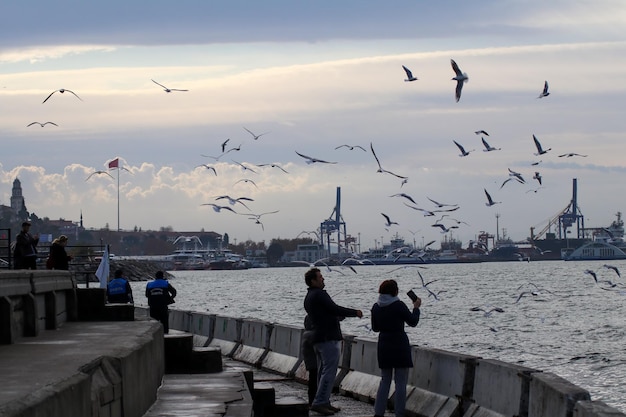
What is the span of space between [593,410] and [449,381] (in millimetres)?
4970

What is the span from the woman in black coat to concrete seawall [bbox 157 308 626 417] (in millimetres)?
581

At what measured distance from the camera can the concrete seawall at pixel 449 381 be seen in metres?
10.5

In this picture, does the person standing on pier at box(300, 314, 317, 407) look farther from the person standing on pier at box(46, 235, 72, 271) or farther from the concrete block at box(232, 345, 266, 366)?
the person standing on pier at box(46, 235, 72, 271)

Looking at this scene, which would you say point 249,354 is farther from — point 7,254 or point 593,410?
point 593,410

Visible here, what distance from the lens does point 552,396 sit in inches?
413

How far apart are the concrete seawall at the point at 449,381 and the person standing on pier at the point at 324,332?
97cm

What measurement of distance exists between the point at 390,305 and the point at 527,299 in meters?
80.2

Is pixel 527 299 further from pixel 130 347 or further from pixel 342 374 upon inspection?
pixel 130 347

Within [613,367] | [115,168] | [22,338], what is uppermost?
[115,168]

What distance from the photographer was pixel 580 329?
2215 inches

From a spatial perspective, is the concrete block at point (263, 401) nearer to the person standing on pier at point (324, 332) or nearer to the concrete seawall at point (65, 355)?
the person standing on pier at point (324, 332)

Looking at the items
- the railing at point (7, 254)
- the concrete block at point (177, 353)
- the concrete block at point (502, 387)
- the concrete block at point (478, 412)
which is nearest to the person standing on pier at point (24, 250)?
the railing at point (7, 254)

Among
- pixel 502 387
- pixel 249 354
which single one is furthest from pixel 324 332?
pixel 249 354

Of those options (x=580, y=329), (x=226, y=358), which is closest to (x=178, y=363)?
(x=226, y=358)
